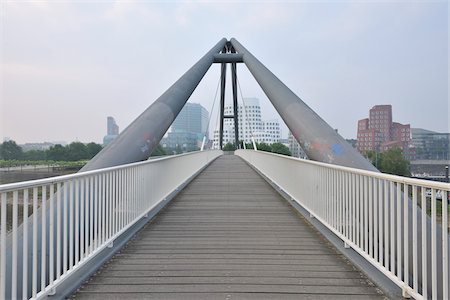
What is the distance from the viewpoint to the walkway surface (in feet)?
8.48

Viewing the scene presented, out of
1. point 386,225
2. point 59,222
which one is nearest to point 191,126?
point 59,222

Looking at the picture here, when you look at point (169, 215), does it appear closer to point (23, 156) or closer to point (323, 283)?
point (323, 283)

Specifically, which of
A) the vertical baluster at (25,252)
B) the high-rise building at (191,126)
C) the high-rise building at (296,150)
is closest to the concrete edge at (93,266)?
the vertical baluster at (25,252)

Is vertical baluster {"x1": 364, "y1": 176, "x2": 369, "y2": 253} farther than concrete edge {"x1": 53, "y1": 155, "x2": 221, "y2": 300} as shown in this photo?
Yes

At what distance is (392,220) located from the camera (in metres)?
2.50

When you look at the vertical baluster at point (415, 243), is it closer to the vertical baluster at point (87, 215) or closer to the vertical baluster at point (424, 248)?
the vertical baluster at point (424, 248)

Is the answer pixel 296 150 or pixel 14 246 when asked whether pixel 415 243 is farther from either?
pixel 296 150

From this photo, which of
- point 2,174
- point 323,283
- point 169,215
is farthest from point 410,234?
point 2,174

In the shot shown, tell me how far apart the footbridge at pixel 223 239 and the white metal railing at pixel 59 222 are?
11mm

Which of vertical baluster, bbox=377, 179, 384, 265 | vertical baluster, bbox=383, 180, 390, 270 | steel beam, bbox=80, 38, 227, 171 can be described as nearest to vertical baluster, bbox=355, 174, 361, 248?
vertical baluster, bbox=377, 179, 384, 265

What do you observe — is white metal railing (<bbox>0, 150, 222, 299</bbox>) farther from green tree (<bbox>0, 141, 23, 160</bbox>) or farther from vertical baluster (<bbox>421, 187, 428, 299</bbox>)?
green tree (<bbox>0, 141, 23, 160</bbox>)

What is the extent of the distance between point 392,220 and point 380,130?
41.4 meters

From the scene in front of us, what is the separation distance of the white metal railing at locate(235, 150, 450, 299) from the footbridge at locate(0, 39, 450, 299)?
10mm

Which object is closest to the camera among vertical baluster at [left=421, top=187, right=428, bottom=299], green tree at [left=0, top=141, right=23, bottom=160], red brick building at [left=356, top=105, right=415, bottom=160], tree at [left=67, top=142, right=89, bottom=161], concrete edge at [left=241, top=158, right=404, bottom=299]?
vertical baluster at [left=421, top=187, right=428, bottom=299]
